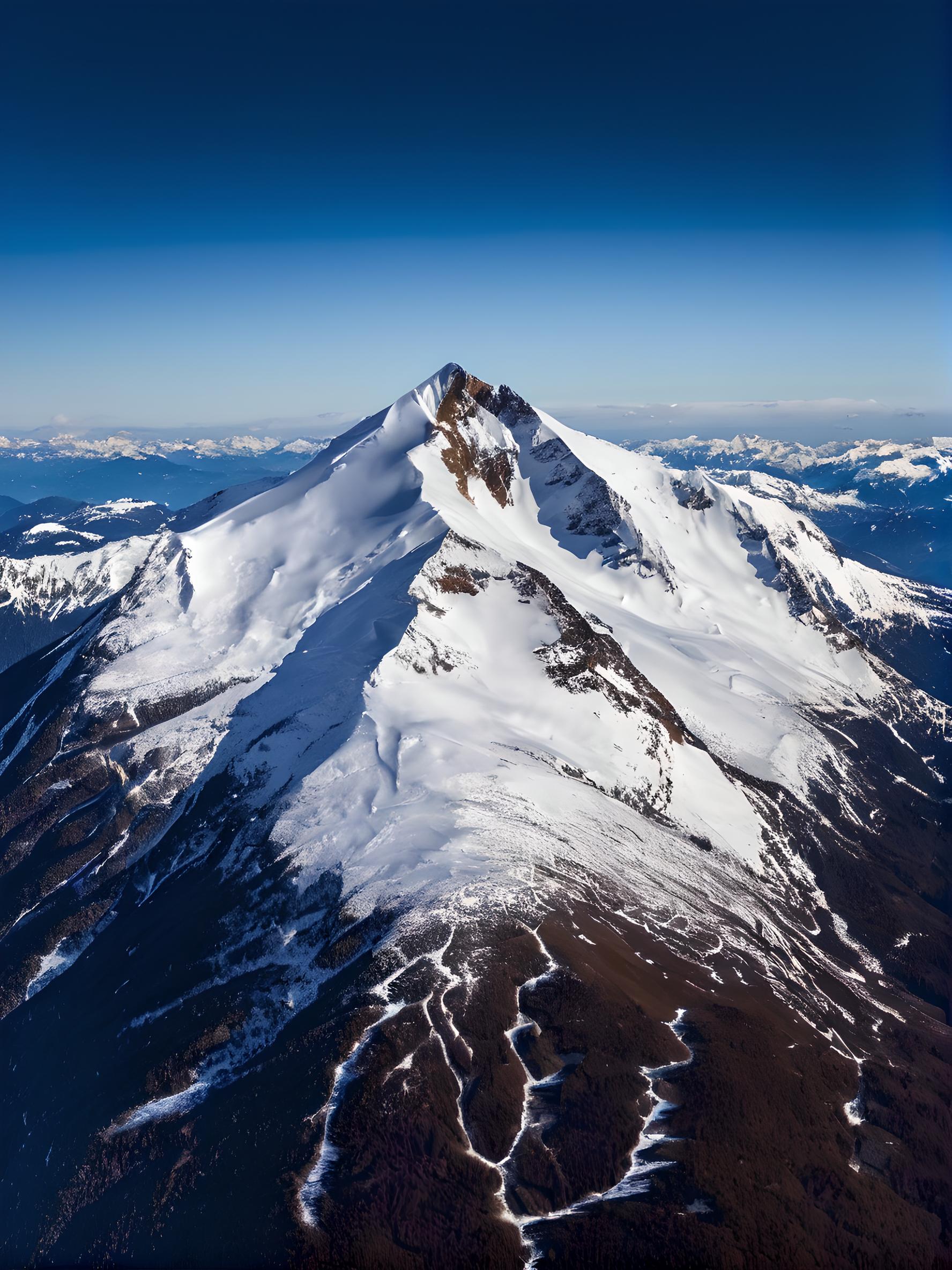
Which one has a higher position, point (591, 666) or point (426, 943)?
point (591, 666)

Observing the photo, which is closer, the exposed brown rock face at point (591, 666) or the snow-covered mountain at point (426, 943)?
the snow-covered mountain at point (426, 943)

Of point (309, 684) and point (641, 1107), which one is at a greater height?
point (309, 684)

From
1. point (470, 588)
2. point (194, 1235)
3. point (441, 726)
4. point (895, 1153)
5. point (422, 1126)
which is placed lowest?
point (895, 1153)

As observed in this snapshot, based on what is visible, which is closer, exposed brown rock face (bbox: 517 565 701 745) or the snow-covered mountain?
the snow-covered mountain

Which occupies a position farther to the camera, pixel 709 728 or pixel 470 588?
pixel 709 728

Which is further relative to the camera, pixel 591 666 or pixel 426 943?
pixel 591 666

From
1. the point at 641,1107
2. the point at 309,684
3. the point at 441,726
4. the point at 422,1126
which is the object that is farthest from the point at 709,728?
the point at 422,1126

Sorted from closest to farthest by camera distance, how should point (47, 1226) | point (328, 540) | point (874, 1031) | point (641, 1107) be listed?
point (641, 1107) → point (47, 1226) → point (874, 1031) → point (328, 540)

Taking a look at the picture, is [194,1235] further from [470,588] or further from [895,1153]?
[470,588]
